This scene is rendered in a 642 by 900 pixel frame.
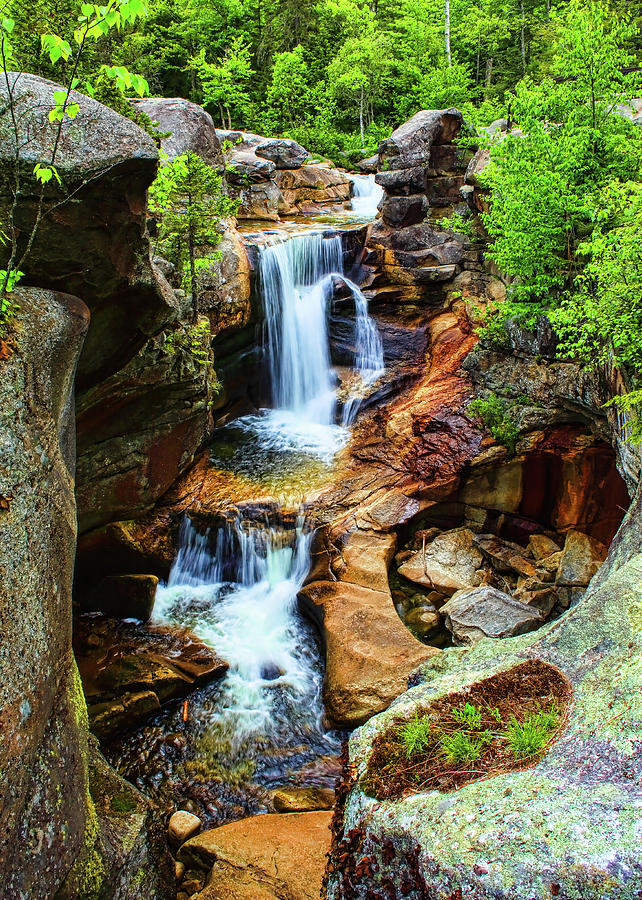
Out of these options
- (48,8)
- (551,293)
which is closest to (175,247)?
(551,293)

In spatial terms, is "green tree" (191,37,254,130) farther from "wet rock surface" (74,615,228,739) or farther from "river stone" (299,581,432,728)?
"river stone" (299,581,432,728)

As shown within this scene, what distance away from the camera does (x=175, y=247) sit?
409 inches

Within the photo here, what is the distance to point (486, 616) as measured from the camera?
28.9ft

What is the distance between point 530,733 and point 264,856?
3.68 m

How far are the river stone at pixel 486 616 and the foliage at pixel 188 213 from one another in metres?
7.85

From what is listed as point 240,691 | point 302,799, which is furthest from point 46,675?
point 240,691

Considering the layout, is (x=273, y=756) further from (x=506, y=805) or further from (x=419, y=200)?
(x=419, y=200)

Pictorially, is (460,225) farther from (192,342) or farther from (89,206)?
(89,206)

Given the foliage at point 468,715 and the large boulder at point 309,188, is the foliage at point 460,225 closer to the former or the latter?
the large boulder at point 309,188

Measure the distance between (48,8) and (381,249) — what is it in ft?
34.7

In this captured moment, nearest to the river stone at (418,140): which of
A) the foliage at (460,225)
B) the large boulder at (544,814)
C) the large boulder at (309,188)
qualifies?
the foliage at (460,225)

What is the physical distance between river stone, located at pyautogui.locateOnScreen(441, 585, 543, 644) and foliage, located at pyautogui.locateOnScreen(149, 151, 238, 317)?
7.85m

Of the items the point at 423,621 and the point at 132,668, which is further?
the point at 423,621

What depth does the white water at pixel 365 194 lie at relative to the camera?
22875 millimetres
